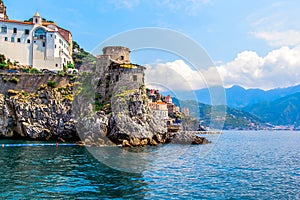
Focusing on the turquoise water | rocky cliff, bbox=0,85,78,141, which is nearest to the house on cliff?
rocky cliff, bbox=0,85,78,141

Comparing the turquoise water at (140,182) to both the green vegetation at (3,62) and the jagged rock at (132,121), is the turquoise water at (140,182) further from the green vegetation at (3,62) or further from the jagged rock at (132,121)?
the green vegetation at (3,62)

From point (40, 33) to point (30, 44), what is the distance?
346cm

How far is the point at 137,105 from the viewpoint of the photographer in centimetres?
4941

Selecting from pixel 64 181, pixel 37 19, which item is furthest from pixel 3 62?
pixel 64 181

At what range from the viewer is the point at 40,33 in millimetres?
64375

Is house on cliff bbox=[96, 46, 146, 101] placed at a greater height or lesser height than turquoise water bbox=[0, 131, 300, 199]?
greater

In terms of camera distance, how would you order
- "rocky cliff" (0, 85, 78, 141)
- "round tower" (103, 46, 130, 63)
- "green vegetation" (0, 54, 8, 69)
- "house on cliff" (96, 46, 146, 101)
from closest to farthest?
"rocky cliff" (0, 85, 78, 141) < "house on cliff" (96, 46, 146, 101) < "green vegetation" (0, 54, 8, 69) < "round tower" (103, 46, 130, 63)

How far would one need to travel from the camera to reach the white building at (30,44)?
206 feet

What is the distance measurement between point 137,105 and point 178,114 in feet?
171

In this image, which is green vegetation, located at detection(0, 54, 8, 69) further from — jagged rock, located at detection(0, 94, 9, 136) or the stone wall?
jagged rock, located at detection(0, 94, 9, 136)

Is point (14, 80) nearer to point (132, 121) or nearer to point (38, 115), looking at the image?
point (38, 115)

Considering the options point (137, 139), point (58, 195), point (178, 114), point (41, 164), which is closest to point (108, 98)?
point (137, 139)

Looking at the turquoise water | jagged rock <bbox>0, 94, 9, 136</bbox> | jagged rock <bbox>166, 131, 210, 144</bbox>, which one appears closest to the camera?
the turquoise water

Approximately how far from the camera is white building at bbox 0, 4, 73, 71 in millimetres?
62719
